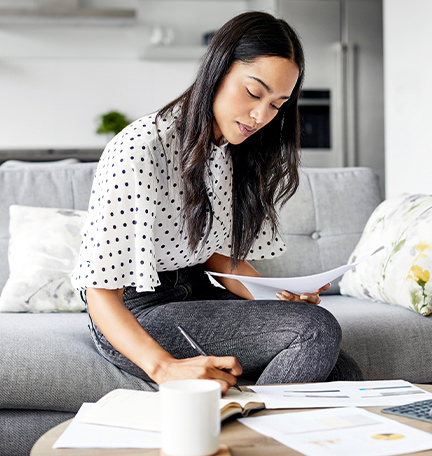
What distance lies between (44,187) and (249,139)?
89cm

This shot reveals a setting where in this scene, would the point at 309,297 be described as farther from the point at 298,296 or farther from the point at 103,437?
the point at 103,437

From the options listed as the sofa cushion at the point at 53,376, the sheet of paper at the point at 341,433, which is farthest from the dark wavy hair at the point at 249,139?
the sheet of paper at the point at 341,433

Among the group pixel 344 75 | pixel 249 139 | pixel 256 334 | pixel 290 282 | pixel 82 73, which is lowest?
pixel 256 334

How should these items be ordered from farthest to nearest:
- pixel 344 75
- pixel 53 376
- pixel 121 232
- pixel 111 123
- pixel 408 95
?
pixel 111 123, pixel 344 75, pixel 408 95, pixel 53 376, pixel 121 232

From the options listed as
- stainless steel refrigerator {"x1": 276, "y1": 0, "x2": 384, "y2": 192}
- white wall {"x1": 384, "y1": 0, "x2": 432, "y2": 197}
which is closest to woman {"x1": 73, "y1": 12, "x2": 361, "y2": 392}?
white wall {"x1": 384, "y1": 0, "x2": 432, "y2": 197}

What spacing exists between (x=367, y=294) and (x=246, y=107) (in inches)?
37.3

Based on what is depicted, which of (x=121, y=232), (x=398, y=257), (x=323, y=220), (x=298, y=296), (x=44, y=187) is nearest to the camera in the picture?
(x=121, y=232)

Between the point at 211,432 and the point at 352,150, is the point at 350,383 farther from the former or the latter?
the point at 352,150

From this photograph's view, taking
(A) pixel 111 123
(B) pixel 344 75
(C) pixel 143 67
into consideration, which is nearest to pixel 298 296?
(B) pixel 344 75

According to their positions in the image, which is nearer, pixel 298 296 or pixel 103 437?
pixel 103 437

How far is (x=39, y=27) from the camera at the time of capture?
5.41m

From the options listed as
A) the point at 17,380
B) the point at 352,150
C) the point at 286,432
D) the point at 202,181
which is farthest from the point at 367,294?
the point at 352,150

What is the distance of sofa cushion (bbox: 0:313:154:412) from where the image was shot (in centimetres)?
145

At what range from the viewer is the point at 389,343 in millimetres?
1737
